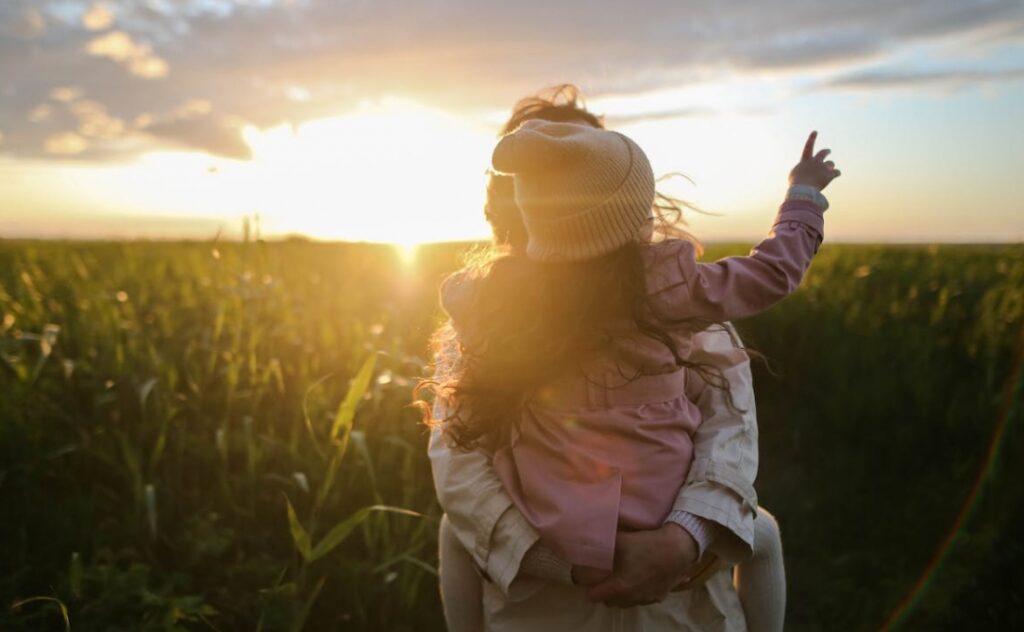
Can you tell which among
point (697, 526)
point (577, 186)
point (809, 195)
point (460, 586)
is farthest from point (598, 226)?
point (460, 586)

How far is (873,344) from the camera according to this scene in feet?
15.1

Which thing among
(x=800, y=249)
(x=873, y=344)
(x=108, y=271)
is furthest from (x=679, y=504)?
(x=108, y=271)

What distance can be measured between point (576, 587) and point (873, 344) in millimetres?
3440

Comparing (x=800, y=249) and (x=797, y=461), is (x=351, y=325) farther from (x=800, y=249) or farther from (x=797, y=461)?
(x=800, y=249)

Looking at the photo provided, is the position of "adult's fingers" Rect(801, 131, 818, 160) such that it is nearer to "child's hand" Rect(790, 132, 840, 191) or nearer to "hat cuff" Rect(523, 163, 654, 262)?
"child's hand" Rect(790, 132, 840, 191)

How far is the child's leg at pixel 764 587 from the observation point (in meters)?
1.83

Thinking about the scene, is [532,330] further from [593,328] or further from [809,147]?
[809,147]

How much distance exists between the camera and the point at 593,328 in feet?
5.58

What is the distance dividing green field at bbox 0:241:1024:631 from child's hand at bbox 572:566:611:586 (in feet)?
2.88

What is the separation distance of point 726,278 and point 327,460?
5.89ft

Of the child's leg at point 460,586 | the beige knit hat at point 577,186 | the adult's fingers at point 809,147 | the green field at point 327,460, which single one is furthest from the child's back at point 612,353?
the green field at point 327,460

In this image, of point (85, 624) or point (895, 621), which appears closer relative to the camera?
point (85, 624)

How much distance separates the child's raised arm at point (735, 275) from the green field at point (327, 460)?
3.30 feet

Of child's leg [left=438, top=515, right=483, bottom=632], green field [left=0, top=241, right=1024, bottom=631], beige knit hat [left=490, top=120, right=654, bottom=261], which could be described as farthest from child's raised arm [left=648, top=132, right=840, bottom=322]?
green field [left=0, top=241, right=1024, bottom=631]
